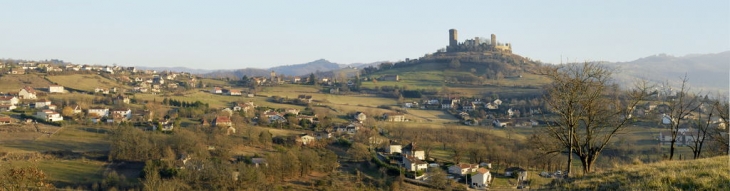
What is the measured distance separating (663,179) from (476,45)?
4570 inches

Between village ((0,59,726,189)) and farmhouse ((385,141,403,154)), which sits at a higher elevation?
village ((0,59,726,189))

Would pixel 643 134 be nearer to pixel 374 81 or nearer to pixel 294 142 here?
pixel 294 142

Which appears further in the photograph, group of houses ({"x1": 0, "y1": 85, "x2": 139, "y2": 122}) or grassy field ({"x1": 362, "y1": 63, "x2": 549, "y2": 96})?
grassy field ({"x1": 362, "y1": 63, "x2": 549, "y2": 96})

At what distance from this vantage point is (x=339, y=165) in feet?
121

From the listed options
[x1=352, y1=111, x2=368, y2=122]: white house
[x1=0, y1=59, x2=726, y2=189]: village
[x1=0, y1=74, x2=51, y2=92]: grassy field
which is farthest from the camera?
[x1=0, y1=74, x2=51, y2=92]: grassy field

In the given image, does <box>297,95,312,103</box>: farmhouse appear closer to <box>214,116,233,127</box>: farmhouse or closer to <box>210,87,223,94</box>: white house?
<box>210,87,223,94</box>: white house

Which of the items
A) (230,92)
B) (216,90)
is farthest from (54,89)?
(230,92)

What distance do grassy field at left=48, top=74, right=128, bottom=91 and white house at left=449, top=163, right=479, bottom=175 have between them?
169ft

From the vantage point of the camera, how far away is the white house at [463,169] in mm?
34562

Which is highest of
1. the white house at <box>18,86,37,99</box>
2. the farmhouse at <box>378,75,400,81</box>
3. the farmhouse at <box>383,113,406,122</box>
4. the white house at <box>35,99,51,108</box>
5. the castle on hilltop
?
the castle on hilltop

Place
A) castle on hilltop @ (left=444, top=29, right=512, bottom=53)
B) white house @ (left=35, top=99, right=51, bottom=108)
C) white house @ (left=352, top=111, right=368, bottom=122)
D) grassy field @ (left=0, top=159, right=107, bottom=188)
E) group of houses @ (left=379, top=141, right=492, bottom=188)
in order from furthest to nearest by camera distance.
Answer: castle on hilltop @ (left=444, top=29, right=512, bottom=53)
white house @ (left=352, top=111, right=368, bottom=122)
white house @ (left=35, top=99, right=51, bottom=108)
group of houses @ (left=379, top=141, right=492, bottom=188)
grassy field @ (left=0, top=159, right=107, bottom=188)

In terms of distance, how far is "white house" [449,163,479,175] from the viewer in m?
34.6

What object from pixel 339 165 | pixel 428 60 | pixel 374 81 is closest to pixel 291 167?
pixel 339 165

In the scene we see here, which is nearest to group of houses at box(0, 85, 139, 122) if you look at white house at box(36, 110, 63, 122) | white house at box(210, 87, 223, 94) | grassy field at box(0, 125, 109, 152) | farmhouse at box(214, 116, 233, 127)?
white house at box(36, 110, 63, 122)
